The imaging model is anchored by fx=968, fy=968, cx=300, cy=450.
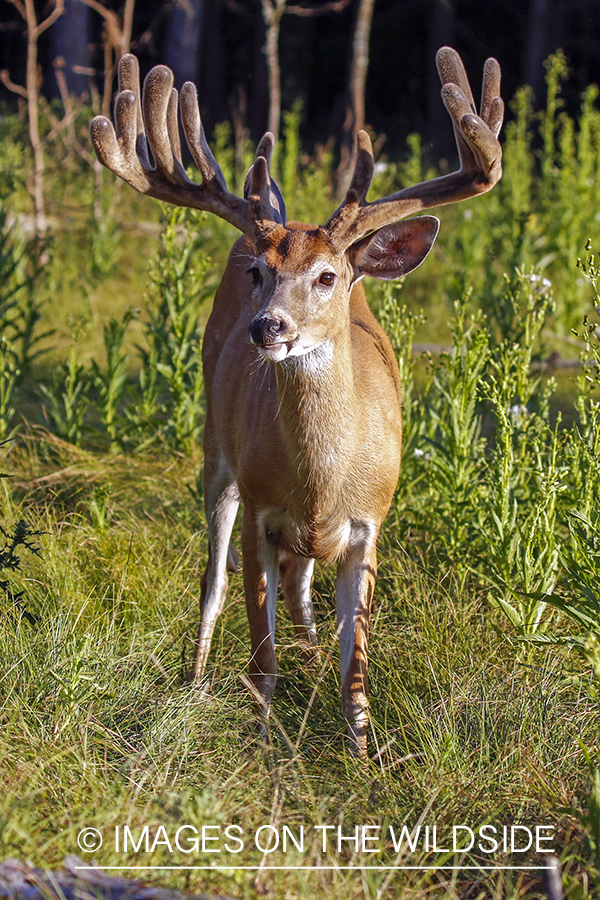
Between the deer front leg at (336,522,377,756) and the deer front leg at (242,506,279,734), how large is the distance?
9.9 inches

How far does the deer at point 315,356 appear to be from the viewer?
315cm

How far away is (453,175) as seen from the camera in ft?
10.9

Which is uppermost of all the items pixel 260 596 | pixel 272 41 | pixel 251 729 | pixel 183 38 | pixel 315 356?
pixel 183 38

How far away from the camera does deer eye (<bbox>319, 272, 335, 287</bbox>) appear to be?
3.10 meters

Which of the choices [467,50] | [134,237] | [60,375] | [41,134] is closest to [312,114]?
[467,50]

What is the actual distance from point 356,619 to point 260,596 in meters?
0.36

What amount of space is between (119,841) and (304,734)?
959 mm

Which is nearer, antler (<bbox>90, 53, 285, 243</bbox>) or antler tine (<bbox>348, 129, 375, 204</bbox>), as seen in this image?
antler tine (<bbox>348, 129, 375, 204</bbox>)

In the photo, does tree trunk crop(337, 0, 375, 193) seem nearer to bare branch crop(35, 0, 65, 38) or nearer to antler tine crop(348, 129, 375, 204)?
bare branch crop(35, 0, 65, 38)

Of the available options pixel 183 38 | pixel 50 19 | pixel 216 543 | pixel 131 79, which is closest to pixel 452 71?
pixel 131 79

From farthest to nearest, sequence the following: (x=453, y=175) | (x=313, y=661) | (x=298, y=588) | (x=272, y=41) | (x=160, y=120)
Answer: (x=272, y=41)
(x=298, y=588)
(x=313, y=661)
(x=160, y=120)
(x=453, y=175)

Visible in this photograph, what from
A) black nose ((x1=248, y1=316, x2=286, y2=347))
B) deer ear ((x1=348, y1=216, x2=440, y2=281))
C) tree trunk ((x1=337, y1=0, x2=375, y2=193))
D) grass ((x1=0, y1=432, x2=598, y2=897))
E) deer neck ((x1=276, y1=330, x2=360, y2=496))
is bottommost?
grass ((x1=0, y1=432, x2=598, y2=897))

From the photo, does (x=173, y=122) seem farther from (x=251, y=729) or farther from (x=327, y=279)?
(x=251, y=729)

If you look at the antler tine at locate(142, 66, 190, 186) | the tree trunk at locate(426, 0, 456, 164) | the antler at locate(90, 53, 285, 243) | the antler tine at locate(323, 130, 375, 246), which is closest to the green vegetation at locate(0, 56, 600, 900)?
the antler tine at locate(323, 130, 375, 246)
